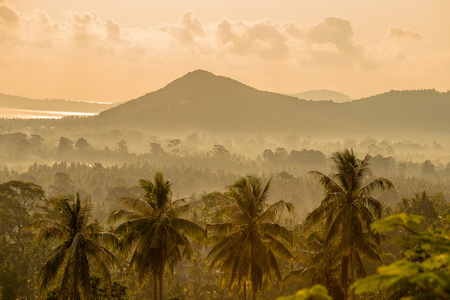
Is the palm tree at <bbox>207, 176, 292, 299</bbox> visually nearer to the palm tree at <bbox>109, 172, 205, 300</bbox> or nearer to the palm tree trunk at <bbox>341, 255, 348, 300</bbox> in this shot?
the palm tree at <bbox>109, 172, 205, 300</bbox>

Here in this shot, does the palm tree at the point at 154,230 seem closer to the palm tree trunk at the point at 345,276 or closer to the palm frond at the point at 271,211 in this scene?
the palm frond at the point at 271,211

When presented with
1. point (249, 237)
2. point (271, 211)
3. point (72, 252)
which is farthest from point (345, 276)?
point (72, 252)

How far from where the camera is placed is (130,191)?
415ft

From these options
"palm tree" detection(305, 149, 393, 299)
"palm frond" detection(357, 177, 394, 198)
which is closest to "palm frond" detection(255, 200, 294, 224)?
"palm tree" detection(305, 149, 393, 299)

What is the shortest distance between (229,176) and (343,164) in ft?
538

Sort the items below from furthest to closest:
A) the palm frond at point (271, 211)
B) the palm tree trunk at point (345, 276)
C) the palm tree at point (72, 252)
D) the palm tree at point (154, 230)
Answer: the palm frond at point (271, 211) → the palm tree at point (154, 230) → the palm tree trunk at point (345, 276) → the palm tree at point (72, 252)

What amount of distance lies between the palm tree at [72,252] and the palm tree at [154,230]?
2714 mm

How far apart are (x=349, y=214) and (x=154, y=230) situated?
43.0 feet

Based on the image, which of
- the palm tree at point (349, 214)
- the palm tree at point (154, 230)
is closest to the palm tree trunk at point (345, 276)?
the palm tree at point (349, 214)

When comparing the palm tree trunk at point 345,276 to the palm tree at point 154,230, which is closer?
the palm tree trunk at point 345,276

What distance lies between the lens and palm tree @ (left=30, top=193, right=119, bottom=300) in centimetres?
2545

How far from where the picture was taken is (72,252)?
2489cm

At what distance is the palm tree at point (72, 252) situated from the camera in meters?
25.5

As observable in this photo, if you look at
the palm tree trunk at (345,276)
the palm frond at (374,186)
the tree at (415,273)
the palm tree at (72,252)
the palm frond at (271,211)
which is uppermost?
the palm frond at (374,186)
